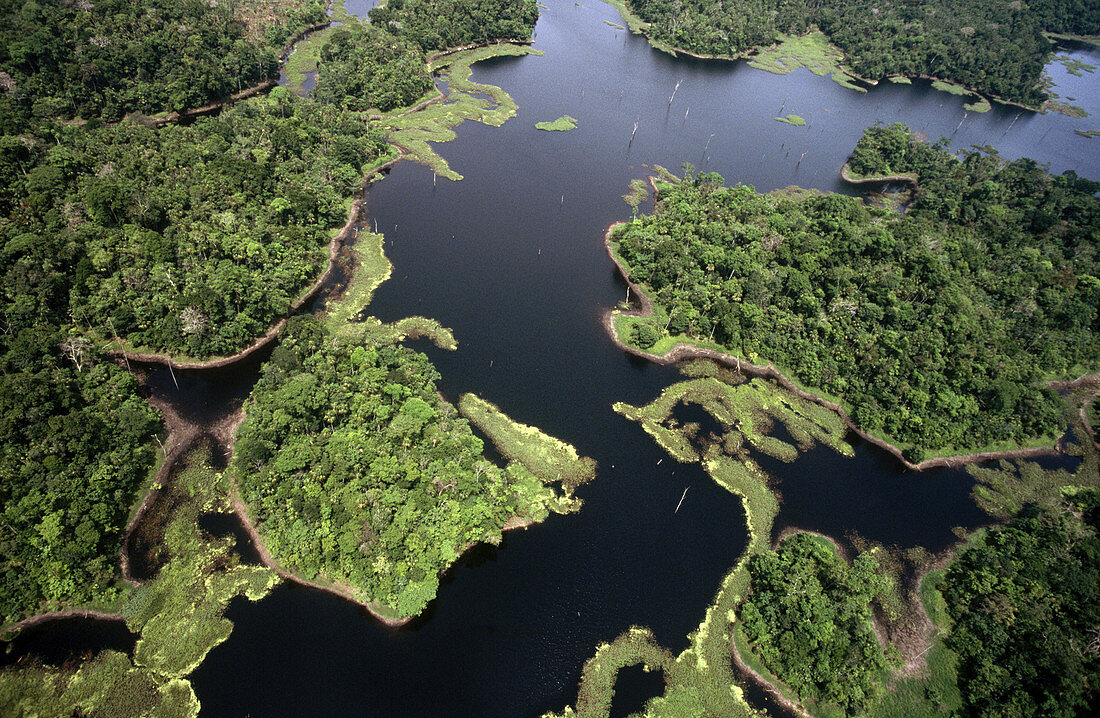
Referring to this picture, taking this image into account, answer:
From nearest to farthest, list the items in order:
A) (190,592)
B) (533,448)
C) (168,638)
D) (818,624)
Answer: (168,638) → (818,624) → (190,592) → (533,448)

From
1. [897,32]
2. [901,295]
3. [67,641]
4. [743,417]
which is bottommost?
[67,641]

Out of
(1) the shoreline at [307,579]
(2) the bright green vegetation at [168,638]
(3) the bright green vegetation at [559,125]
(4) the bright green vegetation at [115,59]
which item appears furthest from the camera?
(3) the bright green vegetation at [559,125]

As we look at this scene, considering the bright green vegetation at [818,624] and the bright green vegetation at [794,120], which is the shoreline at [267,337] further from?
the bright green vegetation at [794,120]

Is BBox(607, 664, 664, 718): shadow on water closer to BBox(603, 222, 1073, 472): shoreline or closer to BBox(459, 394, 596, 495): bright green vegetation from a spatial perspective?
BBox(459, 394, 596, 495): bright green vegetation

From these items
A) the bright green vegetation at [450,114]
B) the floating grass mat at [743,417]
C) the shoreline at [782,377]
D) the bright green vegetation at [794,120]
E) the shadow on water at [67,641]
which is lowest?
the shadow on water at [67,641]

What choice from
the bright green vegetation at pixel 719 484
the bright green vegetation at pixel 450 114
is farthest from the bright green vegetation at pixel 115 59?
the bright green vegetation at pixel 719 484

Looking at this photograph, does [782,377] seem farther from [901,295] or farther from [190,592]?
[190,592]

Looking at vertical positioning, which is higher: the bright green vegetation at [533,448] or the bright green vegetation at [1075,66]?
the bright green vegetation at [1075,66]

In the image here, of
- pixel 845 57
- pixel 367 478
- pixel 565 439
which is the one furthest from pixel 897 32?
pixel 367 478
